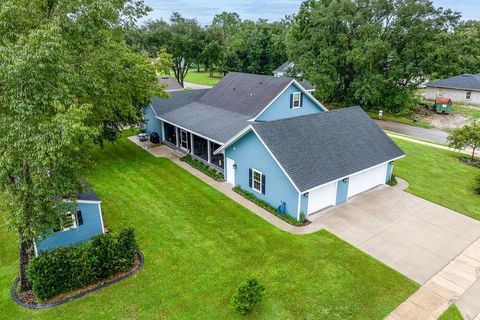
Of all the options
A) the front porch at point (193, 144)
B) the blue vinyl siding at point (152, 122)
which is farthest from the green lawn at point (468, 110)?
the blue vinyl siding at point (152, 122)

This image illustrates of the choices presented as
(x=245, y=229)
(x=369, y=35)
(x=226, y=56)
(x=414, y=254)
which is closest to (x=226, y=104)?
(x=245, y=229)

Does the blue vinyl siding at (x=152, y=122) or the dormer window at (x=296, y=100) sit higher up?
the dormer window at (x=296, y=100)

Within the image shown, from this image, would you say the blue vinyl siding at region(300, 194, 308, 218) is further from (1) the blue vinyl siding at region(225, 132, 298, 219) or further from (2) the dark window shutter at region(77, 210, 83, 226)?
(2) the dark window shutter at region(77, 210, 83, 226)

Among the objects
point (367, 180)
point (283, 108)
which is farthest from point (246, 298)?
point (283, 108)

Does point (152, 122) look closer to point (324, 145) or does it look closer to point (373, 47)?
point (324, 145)

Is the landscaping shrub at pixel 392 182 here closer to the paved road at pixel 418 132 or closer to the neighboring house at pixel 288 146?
the neighboring house at pixel 288 146

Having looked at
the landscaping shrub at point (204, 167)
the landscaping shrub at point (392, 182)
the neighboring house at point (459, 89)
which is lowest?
the landscaping shrub at point (392, 182)
